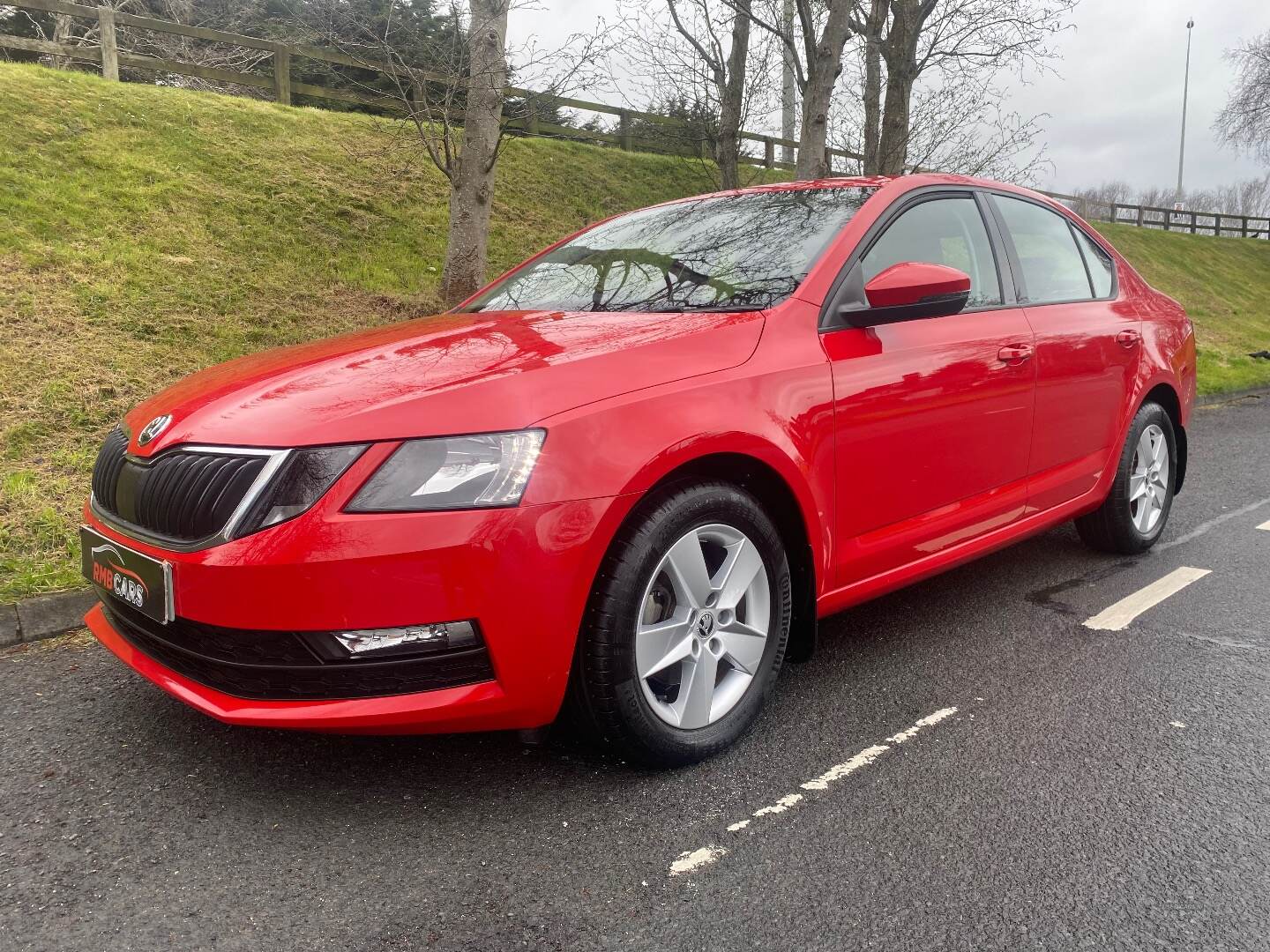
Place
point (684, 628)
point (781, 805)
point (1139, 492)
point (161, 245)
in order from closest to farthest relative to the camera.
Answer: point (781, 805) < point (684, 628) < point (1139, 492) < point (161, 245)

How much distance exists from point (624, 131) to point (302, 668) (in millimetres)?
16433

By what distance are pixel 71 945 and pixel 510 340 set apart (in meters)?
1.71

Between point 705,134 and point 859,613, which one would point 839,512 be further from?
point 705,134

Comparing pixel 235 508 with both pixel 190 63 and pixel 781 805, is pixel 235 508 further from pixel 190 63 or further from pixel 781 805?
pixel 190 63

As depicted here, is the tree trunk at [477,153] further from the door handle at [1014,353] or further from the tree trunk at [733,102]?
the door handle at [1014,353]

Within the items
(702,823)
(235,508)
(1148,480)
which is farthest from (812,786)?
(1148,480)

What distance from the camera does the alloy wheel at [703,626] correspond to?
2.39 metres

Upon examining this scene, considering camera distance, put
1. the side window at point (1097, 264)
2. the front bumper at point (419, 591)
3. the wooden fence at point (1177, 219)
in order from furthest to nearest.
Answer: the wooden fence at point (1177, 219), the side window at point (1097, 264), the front bumper at point (419, 591)

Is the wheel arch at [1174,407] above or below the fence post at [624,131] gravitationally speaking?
below

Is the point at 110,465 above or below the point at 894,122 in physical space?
below

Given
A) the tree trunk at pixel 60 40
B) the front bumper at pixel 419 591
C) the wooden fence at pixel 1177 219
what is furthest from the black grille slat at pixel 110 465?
the wooden fence at pixel 1177 219

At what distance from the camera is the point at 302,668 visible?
6.81ft

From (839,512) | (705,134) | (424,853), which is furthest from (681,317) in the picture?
(705,134)

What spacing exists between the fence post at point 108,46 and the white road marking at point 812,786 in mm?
13390
